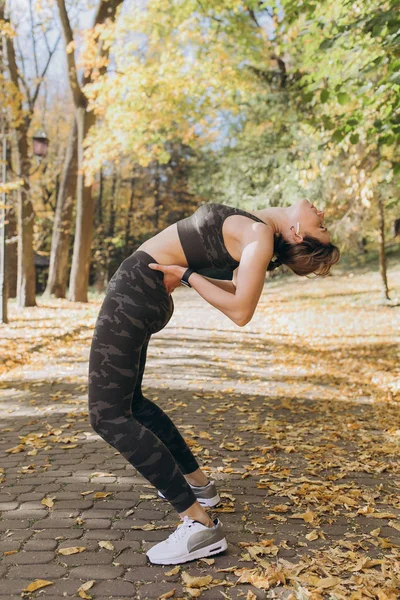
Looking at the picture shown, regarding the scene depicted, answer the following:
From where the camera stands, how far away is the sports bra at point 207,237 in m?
2.96

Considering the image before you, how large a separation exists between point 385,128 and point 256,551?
5.09m

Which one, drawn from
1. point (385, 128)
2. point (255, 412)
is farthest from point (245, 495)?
point (385, 128)

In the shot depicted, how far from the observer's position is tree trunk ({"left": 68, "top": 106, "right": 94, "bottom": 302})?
19.6 metres

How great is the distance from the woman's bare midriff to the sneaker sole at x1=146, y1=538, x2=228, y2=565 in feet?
4.78

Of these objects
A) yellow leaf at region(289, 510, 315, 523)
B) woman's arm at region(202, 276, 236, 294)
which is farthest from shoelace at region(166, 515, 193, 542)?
woman's arm at region(202, 276, 236, 294)

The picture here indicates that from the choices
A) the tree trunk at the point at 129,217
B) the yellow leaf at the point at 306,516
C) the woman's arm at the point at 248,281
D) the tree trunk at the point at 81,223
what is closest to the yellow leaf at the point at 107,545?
the yellow leaf at the point at 306,516

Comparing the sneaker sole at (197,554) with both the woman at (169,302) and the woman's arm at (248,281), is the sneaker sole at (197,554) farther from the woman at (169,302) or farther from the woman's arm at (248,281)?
the woman's arm at (248,281)

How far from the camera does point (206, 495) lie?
3.66 metres

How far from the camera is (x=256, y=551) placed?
3123 millimetres

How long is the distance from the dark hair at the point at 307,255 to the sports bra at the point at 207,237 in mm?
194

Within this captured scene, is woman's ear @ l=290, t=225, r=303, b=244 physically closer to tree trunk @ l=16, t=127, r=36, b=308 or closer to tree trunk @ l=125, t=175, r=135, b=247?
tree trunk @ l=16, t=127, r=36, b=308

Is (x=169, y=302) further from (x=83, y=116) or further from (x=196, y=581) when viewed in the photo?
(x=83, y=116)

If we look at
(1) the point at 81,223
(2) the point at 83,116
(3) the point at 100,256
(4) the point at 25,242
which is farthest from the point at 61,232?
(3) the point at 100,256

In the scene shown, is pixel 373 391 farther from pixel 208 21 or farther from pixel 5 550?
pixel 208 21
